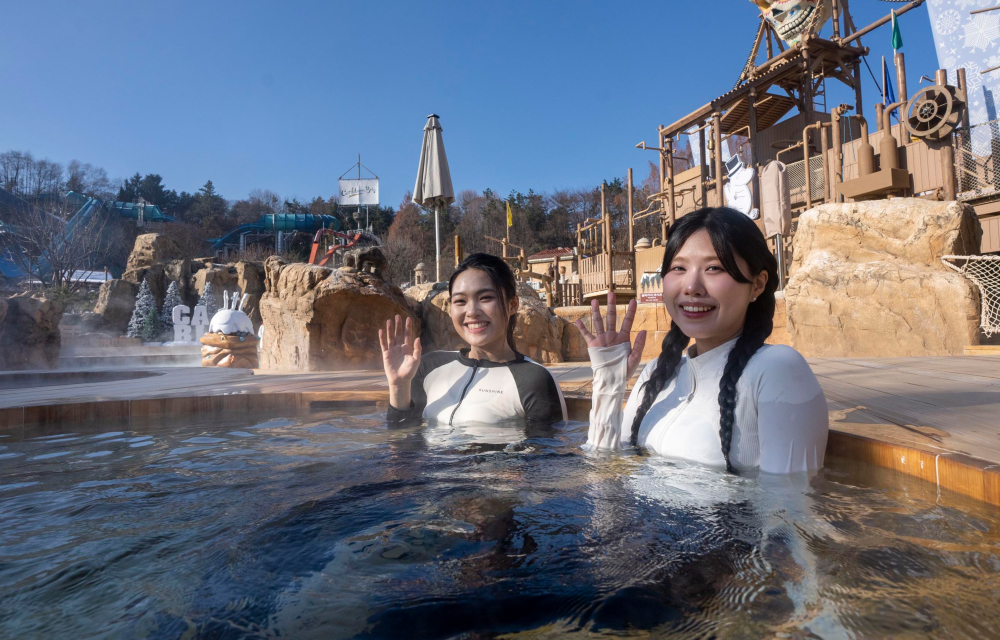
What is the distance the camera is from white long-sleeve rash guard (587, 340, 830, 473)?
1471 millimetres

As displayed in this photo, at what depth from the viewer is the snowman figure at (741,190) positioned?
15797 mm

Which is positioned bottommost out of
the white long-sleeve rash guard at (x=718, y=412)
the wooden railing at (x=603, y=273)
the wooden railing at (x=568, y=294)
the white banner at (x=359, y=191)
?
the white long-sleeve rash guard at (x=718, y=412)

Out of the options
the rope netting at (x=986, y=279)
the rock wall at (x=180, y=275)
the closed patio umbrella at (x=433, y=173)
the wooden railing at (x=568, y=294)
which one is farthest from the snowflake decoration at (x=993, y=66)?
the rock wall at (x=180, y=275)

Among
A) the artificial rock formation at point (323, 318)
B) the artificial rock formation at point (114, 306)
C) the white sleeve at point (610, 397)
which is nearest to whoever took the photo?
the white sleeve at point (610, 397)

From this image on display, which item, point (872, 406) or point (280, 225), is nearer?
point (872, 406)

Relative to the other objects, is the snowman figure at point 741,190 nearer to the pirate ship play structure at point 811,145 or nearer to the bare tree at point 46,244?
the pirate ship play structure at point 811,145

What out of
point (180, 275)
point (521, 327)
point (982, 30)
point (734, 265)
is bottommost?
point (521, 327)

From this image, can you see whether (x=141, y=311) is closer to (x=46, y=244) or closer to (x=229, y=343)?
(x=46, y=244)

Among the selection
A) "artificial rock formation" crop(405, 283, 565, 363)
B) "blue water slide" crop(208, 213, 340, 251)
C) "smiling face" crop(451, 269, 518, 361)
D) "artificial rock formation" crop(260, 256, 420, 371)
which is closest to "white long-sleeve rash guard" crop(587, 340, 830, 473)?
"smiling face" crop(451, 269, 518, 361)

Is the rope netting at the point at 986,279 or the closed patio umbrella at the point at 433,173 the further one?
the closed patio umbrella at the point at 433,173

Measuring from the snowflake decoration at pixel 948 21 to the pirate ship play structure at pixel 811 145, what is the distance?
0.62m

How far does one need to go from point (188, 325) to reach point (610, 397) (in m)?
19.8

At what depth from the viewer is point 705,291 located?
5.29ft

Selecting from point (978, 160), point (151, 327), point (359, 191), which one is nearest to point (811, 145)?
point (978, 160)
